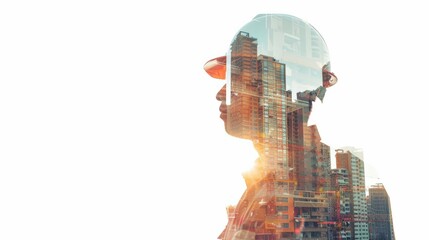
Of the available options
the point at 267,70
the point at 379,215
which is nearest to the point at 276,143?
the point at 267,70

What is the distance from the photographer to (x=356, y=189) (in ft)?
17.1

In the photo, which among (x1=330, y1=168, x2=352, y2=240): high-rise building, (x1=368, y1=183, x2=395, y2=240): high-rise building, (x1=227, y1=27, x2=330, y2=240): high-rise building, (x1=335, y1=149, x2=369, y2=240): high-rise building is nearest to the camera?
(x1=227, y1=27, x2=330, y2=240): high-rise building

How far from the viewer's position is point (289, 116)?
13.8 feet

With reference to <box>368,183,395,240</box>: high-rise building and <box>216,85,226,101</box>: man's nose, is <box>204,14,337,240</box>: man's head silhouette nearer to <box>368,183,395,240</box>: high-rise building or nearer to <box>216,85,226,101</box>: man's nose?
<box>216,85,226,101</box>: man's nose

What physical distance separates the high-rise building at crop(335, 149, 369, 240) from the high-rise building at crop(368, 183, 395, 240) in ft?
0.30

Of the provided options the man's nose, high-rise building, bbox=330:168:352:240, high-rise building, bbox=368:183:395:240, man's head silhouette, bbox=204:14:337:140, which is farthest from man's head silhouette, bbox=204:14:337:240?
high-rise building, bbox=368:183:395:240

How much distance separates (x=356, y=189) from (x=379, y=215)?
550 millimetres

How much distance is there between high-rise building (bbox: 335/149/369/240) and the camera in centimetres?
508

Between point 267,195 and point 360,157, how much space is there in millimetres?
1811

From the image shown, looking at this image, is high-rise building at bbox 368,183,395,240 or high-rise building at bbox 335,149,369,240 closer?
high-rise building at bbox 335,149,369,240

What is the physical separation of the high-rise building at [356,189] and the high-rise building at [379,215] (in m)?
0.09

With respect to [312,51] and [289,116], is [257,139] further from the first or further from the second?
[312,51]

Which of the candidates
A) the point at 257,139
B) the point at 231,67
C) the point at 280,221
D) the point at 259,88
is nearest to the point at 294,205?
the point at 280,221

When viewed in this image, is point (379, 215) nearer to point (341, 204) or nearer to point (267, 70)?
point (341, 204)
